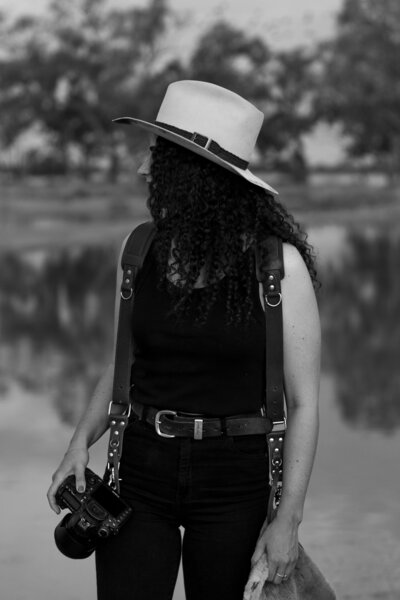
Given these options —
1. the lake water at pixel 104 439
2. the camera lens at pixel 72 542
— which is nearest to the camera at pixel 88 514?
the camera lens at pixel 72 542

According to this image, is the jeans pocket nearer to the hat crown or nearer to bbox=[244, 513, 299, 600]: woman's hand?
bbox=[244, 513, 299, 600]: woman's hand

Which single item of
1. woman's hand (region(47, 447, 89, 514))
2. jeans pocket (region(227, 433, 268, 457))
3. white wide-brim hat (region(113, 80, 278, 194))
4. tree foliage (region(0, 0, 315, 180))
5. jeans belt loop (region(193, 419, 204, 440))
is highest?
tree foliage (region(0, 0, 315, 180))

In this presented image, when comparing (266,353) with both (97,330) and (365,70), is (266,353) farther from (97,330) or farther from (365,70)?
(365,70)

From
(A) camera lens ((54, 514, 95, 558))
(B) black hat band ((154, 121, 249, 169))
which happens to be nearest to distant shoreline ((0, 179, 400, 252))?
(A) camera lens ((54, 514, 95, 558))

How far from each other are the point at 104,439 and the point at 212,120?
4.29 metres

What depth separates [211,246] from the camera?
2.98 meters

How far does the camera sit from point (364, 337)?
10953 millimetres

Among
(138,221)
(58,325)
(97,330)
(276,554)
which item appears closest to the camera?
(276,554)

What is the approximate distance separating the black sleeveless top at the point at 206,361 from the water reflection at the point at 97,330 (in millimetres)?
4642

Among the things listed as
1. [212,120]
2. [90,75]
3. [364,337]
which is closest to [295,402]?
[212,120]

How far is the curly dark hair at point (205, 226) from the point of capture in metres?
2.96

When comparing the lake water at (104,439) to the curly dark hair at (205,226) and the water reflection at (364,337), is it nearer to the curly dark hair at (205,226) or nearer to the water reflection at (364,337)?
the water reflection at (364,337)

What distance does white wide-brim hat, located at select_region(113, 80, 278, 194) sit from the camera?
298cm

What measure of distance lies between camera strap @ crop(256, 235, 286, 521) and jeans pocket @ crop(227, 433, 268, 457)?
0.6 inches
